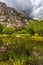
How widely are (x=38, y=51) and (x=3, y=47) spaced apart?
9979mm

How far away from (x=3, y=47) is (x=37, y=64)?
47.3 ft

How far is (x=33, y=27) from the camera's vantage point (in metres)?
140

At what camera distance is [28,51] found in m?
50.1

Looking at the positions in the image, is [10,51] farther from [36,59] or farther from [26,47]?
[36,59]

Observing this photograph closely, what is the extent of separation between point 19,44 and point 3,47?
5829 mm

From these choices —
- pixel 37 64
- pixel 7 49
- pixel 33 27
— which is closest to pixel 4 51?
pixel 7 49

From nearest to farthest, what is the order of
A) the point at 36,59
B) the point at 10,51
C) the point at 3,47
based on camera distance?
1. the point at 36,59
2. the point at 10,51
3. the point at 3,47

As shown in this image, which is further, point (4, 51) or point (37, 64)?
point (4, 51)

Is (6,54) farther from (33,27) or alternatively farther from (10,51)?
(33,27)

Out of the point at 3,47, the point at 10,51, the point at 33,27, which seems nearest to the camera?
the point at 10,51

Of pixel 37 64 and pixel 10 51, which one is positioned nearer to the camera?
pixel 37 64

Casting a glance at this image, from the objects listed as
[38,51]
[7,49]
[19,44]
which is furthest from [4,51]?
[38,51]

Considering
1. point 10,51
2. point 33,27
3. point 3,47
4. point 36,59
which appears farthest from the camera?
point 33,27

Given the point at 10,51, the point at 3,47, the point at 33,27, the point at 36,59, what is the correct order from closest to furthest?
the point at 36,59
the point at 10,51
the point at 3,47
the point at 33,27
